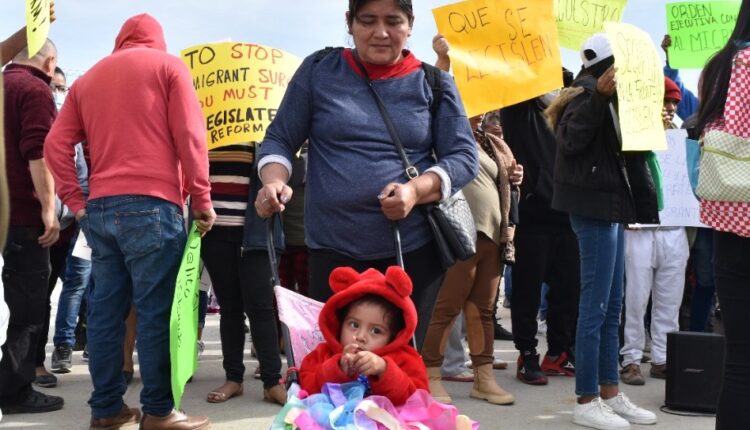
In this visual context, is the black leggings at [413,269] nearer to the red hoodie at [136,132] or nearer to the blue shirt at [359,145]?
the blue shirt at [359,145]

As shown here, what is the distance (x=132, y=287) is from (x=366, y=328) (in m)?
2.11

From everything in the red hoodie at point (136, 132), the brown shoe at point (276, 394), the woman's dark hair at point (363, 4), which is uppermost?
the woman's dark hair at point (363, 4)

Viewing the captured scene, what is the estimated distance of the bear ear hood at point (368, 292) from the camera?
3.01 m

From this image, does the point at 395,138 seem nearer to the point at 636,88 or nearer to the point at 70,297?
the point at 636,88

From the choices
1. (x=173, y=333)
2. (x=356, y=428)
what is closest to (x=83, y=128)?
(x=173, y=333)

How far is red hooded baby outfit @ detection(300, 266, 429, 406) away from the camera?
118 inches

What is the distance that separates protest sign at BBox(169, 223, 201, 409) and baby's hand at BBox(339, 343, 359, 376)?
64.6 inches

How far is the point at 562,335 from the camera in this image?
273 inches

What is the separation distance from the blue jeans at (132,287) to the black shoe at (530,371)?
2691 mm

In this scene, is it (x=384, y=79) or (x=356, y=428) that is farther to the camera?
(x=384, y=79)

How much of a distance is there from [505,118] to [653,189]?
1.77 metres

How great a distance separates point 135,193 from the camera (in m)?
4.54

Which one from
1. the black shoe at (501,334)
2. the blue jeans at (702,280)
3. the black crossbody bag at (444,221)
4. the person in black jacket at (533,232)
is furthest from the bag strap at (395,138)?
the black shoe at (501,334)

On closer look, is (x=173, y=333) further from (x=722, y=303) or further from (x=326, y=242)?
(x=722, y=303)
